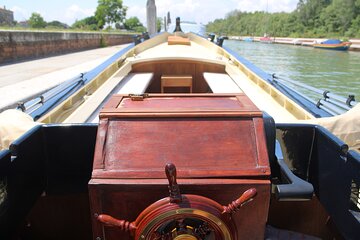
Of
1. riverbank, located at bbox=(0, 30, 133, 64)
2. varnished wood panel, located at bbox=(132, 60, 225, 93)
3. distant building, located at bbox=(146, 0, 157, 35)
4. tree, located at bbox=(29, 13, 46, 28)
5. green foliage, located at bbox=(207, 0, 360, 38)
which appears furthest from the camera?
tree, located at bbox=(29, 13, 46, 28)

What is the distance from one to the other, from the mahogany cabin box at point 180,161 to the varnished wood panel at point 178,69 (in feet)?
12.5

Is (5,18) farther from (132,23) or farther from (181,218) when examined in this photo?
(181,218)

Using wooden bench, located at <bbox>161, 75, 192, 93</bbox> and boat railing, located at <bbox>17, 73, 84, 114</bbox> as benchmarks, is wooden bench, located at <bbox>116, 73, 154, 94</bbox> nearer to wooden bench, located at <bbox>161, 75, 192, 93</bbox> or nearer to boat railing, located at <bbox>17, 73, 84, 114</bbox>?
wooden bench, located at <bbox>161, 75, 192, 93</bbox>

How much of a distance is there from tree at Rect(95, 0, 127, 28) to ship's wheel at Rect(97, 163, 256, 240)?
56998 millimetres

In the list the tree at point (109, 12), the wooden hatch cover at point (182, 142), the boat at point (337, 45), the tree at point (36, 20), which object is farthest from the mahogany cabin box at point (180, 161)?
the tree at point (36, 20)

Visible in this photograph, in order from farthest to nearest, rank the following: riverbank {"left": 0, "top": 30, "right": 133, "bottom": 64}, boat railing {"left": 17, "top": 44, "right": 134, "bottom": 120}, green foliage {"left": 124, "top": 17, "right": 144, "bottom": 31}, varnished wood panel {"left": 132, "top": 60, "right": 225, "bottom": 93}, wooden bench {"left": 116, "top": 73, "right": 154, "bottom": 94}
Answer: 1. green foliage {"left": 124, "top": 17, "right": 144, "bottom": 31}
2. riverbank {"left": 0, "top": 30, "right": 133, "bottom": 64}
3. varnished wood panel {"left": 132, "top": 60, "right": 225, "bottom": 93}
4. wooden bench {"left": 116, "top": 73, "right": 154, "bottom": 94}
5. boat railing {"left": 17, "top": 44, "right": 134, "bottom": 120}

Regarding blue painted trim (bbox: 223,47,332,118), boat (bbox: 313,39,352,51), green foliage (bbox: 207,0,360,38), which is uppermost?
green foliage (bbox: 207,0,360,38)

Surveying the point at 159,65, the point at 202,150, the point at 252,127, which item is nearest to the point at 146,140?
the point at 202,150

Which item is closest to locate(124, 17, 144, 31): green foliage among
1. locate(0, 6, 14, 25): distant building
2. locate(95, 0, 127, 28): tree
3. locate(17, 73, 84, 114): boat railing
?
locate(95, 0, 127, 28): tree

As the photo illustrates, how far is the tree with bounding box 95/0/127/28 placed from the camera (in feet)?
177

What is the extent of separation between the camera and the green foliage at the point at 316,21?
50094 millimetres

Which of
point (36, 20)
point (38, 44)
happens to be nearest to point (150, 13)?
point (38, 44)

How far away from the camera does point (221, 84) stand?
4.30 meters

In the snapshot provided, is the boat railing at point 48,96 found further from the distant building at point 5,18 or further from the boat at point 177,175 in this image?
the distant building at point 5,18
